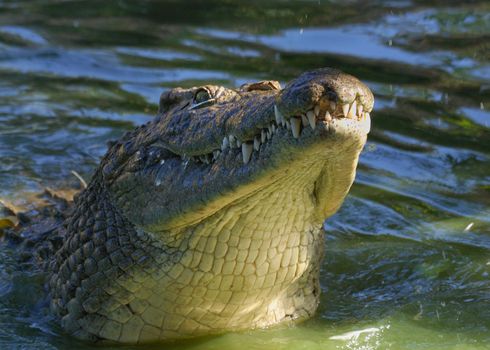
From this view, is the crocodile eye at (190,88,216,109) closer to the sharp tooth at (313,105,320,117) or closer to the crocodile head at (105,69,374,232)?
the crocodile head at (105,69,374,232)

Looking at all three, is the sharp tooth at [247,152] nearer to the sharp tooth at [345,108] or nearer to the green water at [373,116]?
the sharp tooth at [345,108]

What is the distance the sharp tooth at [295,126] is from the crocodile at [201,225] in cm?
5

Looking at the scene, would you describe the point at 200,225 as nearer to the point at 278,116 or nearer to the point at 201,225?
the point at 201,225

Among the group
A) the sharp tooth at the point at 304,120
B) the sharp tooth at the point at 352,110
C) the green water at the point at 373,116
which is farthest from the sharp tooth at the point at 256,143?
the green water at the point at 373,116

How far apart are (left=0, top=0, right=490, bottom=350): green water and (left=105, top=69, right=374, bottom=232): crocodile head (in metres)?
0.76

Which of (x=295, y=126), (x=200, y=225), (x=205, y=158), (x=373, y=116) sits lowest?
(x=373, y=116)

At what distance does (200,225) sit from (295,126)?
2.90 feet

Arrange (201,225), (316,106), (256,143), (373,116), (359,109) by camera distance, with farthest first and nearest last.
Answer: (373,116) → (201,225) → (256,143) → (359,109) → (316,106)

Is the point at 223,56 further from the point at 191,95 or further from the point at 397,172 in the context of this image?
the point at 191,95

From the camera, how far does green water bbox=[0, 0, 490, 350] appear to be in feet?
15.8

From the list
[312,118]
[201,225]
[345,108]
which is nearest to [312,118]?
[312,118]

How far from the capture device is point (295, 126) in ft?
11.1

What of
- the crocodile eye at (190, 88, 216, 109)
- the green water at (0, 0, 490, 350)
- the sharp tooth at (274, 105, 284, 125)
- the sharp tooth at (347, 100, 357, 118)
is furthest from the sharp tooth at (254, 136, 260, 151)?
the green water at (0, 0, 490, 350)

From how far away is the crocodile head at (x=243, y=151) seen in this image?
333cm
